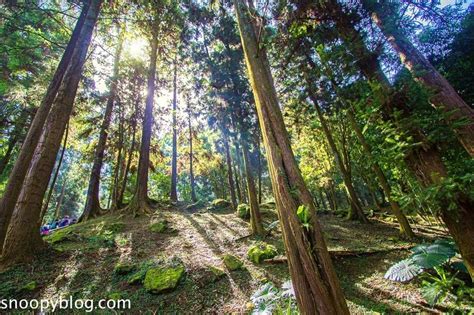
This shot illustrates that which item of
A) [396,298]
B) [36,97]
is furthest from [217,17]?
[396,298]

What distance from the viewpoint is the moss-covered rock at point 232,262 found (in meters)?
4.60

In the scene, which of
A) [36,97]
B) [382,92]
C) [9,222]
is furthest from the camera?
[36,97]

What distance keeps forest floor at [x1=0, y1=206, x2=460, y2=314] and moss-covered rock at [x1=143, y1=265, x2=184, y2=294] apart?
0.33 ft

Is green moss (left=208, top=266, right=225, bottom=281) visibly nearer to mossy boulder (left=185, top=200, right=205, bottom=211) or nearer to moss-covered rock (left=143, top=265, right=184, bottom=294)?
moss-covered rock (left=143, top=265, right=184, bottom=294)

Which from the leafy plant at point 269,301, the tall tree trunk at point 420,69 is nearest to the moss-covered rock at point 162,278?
the leafy plant at point 269,301

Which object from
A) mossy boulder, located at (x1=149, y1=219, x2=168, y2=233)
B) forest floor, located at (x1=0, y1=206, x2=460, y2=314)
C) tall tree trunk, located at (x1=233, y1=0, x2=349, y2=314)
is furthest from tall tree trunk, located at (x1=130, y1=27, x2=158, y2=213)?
tall tree trunk, located at (x1=233, y1=0, x2=349, y2=314)

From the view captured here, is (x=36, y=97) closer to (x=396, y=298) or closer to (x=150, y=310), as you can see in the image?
(x=150, y=310)

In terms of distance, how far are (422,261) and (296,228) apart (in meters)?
2.56

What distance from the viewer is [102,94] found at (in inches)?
373

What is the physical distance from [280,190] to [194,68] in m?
8.59

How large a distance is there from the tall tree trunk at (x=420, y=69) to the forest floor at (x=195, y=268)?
2789 mm

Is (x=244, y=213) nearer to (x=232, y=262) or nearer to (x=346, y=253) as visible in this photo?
(x=232, y=262)

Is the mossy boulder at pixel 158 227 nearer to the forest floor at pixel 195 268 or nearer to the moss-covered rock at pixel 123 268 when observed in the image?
the forest floor at pixel 195 268

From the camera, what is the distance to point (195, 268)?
4.46m
